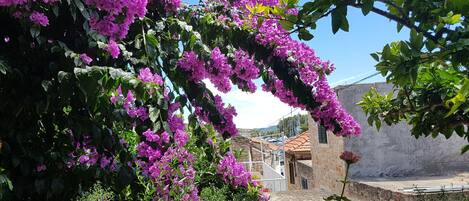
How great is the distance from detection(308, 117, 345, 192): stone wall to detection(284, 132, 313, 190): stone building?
1.19m

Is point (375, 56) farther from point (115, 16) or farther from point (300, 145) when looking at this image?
point (300, 145)

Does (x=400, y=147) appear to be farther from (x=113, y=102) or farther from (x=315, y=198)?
(x=113, y=102)

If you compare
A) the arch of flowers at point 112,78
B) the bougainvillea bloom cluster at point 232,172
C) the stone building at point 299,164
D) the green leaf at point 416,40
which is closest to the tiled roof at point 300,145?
the stone building at point 299,164

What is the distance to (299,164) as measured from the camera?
1722 centimetres

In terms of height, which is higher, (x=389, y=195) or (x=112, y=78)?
(x=112, y=78)

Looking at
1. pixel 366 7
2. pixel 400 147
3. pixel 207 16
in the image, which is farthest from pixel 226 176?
pixel 400 147

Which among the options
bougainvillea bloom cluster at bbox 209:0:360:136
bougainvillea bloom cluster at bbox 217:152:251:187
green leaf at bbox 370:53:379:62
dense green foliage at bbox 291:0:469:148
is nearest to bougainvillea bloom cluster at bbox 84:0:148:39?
dense green foliage at bbox 291:0:469:148

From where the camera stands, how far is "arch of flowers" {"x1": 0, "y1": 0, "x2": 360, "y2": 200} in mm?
1605

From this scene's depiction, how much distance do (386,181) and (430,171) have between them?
1.45 m

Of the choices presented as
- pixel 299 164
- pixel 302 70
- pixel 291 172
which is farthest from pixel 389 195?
pixel 291 172

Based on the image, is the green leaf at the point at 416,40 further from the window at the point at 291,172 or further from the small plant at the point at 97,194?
the window at the point at 291,172

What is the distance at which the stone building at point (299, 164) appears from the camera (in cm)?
1608

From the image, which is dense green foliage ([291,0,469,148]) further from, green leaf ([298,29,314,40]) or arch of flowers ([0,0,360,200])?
arch of flowers ([0,0,360,200])

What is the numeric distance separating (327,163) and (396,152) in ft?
7.63
